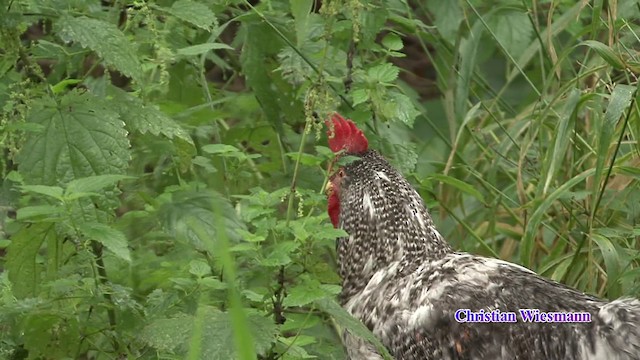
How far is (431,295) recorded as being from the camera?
3363 millimetres

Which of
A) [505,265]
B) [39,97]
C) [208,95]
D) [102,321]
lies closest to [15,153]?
[39,97]

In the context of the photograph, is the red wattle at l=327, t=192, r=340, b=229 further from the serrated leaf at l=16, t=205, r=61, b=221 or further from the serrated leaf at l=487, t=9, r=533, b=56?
the serrated leaf at l=16, t=205, r=61, b=221

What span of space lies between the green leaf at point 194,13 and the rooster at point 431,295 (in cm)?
50

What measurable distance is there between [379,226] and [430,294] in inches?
17.9

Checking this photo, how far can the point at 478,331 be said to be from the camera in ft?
10.5

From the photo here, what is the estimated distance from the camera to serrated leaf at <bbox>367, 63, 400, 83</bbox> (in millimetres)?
3795

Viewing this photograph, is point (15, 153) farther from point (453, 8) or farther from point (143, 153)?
point (453, 8)

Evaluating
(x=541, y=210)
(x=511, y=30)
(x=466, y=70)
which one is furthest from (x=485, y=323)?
(x=511, y=30)

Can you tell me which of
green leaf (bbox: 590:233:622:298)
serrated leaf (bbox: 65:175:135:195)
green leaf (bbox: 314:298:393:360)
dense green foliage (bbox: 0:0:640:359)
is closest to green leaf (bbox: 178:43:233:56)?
dense green foliage (bbox: 0:0:640:359)

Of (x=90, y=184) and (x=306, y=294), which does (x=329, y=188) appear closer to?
(x=306, y=294)

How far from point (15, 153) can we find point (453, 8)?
1817 millimetres

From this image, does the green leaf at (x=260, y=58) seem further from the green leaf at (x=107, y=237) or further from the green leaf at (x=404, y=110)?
the green leaf at (x=107, y=237)

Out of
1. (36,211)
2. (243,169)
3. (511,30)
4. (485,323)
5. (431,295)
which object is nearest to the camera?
(36,211)

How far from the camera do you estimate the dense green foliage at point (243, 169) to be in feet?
10.2
